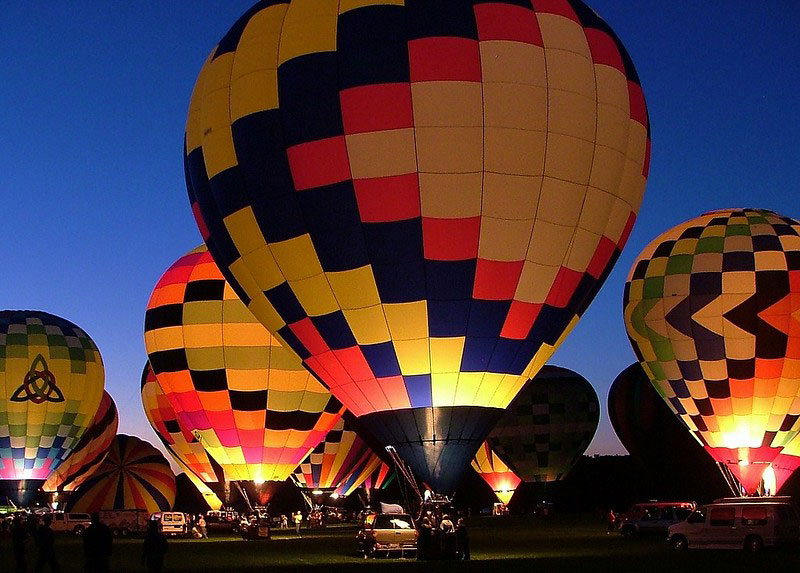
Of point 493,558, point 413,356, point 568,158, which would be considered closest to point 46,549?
point 413,356

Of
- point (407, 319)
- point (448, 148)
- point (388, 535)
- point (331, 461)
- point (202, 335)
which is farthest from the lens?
point (331, 461)

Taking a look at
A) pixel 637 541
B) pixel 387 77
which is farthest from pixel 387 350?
pixel 637 541

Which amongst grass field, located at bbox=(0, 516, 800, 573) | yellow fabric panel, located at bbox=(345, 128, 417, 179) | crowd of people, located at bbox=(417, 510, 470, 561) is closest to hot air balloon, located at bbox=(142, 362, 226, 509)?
grass field, located at bbox=(0, 516, 800, 573)

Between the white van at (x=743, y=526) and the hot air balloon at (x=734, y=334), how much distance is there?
5.04 m

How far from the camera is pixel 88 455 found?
35.3m

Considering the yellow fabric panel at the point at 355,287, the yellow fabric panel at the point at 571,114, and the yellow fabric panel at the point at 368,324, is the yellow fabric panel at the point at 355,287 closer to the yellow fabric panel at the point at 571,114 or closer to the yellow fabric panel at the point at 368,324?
the yellow fabric panel at the point at 368,324

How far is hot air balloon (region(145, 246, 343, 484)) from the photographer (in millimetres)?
Answer: 20328

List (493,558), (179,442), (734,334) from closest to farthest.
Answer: (493,558) → (734,334) → (179,442)

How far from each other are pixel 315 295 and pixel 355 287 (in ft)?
1.86

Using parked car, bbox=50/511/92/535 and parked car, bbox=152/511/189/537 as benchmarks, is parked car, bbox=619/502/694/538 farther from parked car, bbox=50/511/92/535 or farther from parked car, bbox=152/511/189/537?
parked car, bbox=50/511/92/535

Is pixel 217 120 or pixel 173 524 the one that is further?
pixel 173 524

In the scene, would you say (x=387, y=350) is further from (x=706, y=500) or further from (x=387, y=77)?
(x=706, y=500)

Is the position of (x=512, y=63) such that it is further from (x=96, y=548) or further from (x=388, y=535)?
(x=96, y=548)

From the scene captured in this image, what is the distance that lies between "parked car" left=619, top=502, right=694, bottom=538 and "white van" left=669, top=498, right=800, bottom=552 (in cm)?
518
